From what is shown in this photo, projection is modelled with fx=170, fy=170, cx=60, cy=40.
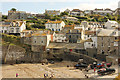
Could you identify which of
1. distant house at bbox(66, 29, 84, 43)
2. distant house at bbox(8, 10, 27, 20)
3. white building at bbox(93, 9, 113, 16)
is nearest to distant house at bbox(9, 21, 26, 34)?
distant house at bbox(66, 29, 84, 43)

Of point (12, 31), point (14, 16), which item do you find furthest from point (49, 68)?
point (14, 16)

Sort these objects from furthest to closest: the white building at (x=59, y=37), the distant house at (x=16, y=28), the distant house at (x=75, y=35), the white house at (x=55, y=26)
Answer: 1. the white house at (x=55, y=26)
2. the distant house at (x=16, y=28)
3. the white building at (x=59, y=37)
4. the distant house at (x=75, y=35)

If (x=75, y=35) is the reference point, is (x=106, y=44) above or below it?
below

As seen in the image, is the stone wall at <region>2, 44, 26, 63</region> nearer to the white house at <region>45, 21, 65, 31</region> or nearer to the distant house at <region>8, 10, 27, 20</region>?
the white house at <region>45, 21, 65, 31</region>

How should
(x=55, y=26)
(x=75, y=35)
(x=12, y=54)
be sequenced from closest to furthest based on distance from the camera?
(x=12, y=54)
(x=75, y=35)
(x=55, y=26)

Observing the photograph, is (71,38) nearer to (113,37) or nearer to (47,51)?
A: (47,51)

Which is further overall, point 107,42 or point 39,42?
point 39,42

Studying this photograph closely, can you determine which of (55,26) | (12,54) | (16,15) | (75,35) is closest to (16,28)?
(55,26)

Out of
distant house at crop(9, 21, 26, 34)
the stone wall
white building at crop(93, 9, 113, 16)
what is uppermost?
white building at crop(93, 9, 113, 16)

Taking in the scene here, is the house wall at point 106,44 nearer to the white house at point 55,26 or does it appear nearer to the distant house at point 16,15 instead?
the white house at point 55,26

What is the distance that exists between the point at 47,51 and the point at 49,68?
996 cm

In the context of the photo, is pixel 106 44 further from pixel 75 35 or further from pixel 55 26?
pixel 55 26

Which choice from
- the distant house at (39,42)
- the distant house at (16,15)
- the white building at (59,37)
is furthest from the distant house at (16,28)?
the distant house at (16,15)

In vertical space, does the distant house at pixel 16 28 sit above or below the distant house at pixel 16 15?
below
